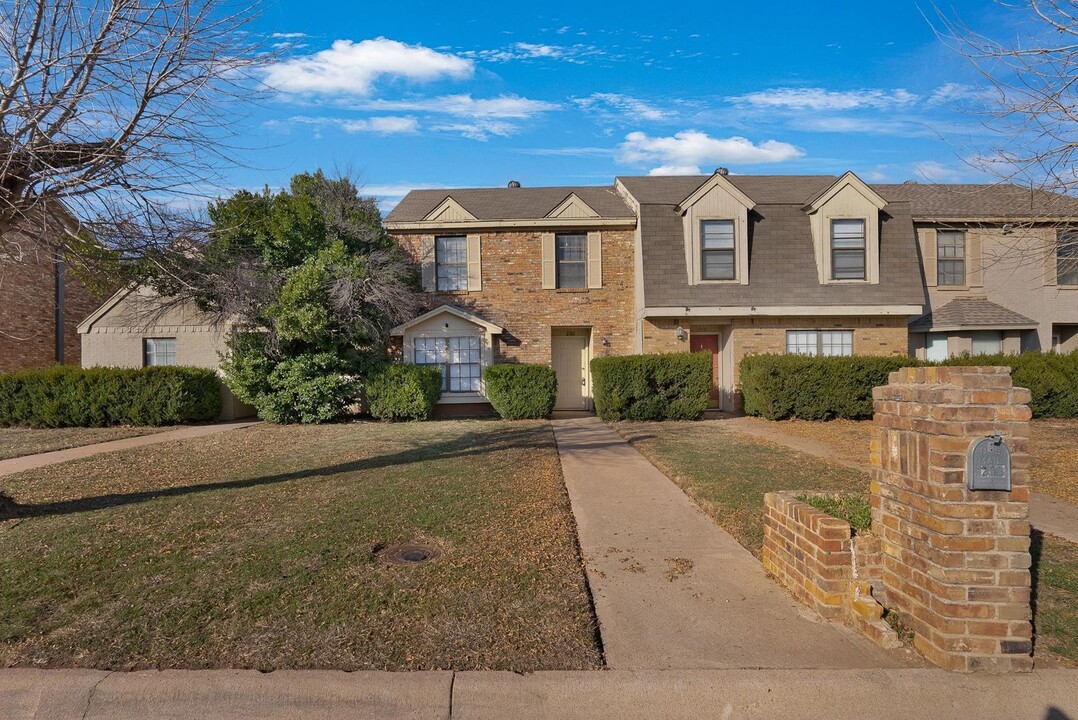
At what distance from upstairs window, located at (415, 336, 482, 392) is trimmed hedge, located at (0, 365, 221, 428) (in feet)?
18.5

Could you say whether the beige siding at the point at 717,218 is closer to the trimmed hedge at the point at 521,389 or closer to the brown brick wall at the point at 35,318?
the trimmed hedge at the point at 521,389

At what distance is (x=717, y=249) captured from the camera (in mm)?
16359

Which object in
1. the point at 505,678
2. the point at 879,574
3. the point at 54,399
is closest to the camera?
the point at 505,678

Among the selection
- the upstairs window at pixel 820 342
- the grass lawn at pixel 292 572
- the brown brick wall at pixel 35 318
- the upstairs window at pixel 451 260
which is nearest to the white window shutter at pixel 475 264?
the upstairs window at pixel 451 260

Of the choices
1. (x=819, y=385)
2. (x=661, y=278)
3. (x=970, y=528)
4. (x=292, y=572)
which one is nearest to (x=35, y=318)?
(x=661, y=278)

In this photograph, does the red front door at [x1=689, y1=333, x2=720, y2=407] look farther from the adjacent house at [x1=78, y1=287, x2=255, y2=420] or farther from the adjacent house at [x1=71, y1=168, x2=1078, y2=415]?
the adjacent house at [x1=78, y1=287, x2=255, y2=420]

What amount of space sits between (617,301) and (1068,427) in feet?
32.9

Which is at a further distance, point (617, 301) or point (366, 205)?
point (366, 205)

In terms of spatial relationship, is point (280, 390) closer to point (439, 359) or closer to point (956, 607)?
point (439, 359)

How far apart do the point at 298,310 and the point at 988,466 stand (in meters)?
13.6

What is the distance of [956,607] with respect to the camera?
3115mm

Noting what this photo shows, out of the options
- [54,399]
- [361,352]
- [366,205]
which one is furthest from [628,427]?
[366,205]

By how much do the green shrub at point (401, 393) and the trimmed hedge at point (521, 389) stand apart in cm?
155

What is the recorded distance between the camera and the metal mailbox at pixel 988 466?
3.03m
